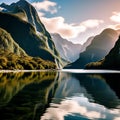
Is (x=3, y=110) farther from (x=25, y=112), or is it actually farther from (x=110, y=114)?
(x=110, y=114)

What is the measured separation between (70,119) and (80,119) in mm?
1114

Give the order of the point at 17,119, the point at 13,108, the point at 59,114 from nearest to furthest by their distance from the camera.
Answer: the point at 17,119 < the point at 59,114 < the point at 13,108

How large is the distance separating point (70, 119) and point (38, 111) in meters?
6.09

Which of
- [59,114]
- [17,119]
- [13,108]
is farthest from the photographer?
[13,108]

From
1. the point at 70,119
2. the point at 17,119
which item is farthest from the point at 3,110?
the point at 70,119

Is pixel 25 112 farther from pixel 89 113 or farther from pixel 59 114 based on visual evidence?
pixel 89 113

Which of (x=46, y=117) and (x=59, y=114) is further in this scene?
(x=59, y=114)

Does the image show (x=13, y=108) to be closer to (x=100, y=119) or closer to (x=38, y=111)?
(x=38, y=111)

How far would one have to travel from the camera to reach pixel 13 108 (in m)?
37.5

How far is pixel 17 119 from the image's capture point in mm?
29938

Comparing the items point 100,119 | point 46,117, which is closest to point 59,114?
point 46,117

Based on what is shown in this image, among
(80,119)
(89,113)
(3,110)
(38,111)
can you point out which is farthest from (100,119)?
(3,110)

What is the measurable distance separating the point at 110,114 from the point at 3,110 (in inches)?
522

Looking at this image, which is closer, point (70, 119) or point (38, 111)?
point (70, 119)
